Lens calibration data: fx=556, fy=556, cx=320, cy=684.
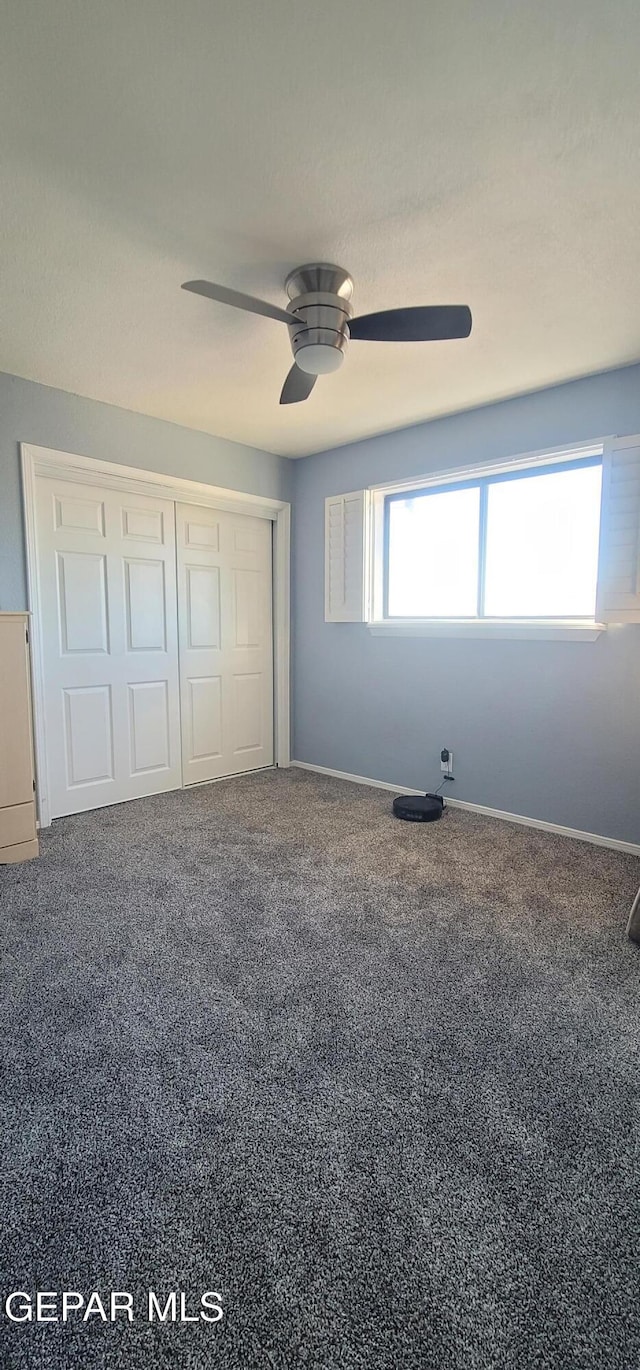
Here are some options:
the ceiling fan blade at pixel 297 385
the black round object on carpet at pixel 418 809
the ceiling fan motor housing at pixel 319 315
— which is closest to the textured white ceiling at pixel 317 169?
the ceiling fan motor housing at pixel 319 315

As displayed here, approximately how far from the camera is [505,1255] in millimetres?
1025

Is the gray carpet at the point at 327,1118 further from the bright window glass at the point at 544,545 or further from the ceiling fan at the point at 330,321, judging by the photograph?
the ceiling fan at the point at 330,321

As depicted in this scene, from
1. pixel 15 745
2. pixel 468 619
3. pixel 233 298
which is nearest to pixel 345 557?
pixel 468 619

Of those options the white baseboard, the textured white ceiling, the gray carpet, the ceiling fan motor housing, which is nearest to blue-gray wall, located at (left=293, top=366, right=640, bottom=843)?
the white baseboard

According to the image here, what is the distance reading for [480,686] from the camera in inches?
136

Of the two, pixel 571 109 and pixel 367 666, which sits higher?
pixel 571 109

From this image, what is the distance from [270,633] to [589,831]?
8.88ft

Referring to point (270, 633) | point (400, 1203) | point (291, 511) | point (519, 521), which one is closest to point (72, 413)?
point (291, 511)

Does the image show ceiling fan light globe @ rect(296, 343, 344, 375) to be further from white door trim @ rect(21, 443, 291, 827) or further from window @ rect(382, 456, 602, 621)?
white door trim @ rect(21, 443, 291, 827)

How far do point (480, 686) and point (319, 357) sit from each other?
213cm

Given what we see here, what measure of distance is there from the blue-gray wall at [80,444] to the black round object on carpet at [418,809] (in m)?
2.49

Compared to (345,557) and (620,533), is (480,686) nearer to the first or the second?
(620,533)

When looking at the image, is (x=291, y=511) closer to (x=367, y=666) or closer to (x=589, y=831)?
(x=367, y=666)

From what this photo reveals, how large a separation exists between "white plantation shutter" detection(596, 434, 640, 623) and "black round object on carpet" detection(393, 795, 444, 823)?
144cm
